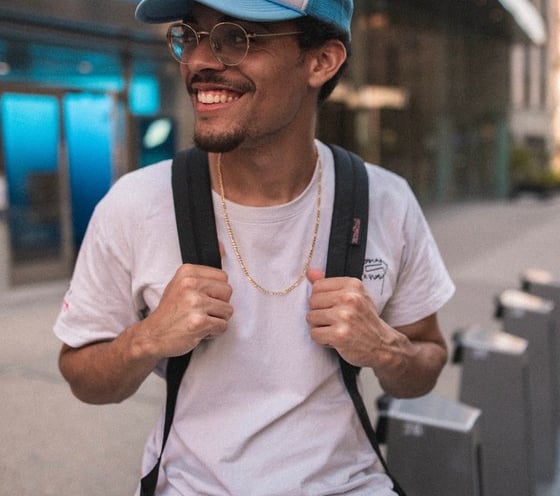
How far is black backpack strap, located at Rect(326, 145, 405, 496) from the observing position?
1831 mm

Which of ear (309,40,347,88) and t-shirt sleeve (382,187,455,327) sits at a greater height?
ear (309,40,347,88)

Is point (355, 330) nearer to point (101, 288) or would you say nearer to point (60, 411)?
point (101, 288)

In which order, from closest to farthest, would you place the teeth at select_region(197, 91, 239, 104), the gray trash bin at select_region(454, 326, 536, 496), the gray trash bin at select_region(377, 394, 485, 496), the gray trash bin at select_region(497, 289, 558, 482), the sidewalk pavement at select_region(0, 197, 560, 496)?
the teeth at select_region(197, 91, 239, 104), the gray trash bin at select_region(377, 394, 485, 496), the gray trash bin at select_region(454, 326, 536, 496), the sidewalk pavement at select_region(0, 197, 560, 496), the gray trash bin at select_region(497, 289, 558, 482)

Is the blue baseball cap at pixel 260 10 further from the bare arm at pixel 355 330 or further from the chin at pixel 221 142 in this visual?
the bare arm at pixel 355 330

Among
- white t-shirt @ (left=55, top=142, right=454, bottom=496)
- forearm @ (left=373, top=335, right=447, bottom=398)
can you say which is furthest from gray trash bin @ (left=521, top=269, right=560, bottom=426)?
white t-shirt @ (left=55, top=142, right=454, bottom=496)

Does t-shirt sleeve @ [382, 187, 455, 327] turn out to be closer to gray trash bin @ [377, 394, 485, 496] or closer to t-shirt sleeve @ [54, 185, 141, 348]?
t-shirt sleeve @ [54, 185, 141, 348]

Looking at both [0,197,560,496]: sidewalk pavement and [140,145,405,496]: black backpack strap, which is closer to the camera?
[140,145,405,496]: black backpack strap

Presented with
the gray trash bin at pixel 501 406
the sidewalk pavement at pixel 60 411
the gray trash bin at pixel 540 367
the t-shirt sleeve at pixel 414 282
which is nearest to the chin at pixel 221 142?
the t-shirt sleeve at pixel 414 282

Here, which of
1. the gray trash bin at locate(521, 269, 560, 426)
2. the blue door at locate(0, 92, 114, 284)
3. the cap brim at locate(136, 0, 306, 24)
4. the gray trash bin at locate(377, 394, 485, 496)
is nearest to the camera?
the cap brim at locate(136, 0, 306, 24)

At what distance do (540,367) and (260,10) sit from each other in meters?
3.49

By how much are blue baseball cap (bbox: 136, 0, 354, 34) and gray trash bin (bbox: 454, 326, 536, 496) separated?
239 centimetres

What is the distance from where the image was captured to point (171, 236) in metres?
1.80

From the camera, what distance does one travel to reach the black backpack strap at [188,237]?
1759 millimetres

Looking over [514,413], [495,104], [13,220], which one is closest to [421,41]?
[495,104]
